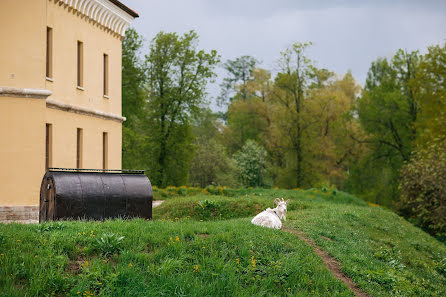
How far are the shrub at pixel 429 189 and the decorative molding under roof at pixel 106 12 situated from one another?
67.9 ft

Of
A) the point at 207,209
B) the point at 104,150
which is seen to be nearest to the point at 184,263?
the point at 207,209

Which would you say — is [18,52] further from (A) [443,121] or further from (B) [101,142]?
(A) [443,121]

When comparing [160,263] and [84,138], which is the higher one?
[84,138]

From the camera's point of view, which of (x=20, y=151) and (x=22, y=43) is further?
(x=22, y=43)

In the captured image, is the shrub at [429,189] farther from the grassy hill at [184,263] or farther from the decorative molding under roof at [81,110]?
the decorative molding under roof at [81,110]

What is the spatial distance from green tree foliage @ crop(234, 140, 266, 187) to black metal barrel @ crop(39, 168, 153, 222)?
1375 inches

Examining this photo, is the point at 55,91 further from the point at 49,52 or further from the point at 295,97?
the point at 295,97

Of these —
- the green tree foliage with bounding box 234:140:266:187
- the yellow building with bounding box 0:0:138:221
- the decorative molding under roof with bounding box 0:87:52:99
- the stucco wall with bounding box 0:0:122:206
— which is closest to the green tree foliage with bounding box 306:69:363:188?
the green tree foliage with bounding box 234:140:266:187

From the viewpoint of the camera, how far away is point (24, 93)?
20391mm

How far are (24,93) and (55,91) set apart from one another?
2.79m

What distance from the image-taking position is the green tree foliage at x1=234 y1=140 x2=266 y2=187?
51.7 metres

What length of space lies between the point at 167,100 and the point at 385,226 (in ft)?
96.5

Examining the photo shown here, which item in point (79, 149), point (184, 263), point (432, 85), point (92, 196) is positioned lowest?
point (184, 263)

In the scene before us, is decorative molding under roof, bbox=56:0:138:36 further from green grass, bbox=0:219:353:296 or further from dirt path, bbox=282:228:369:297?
dirt path, bbox=282:228:369:297
